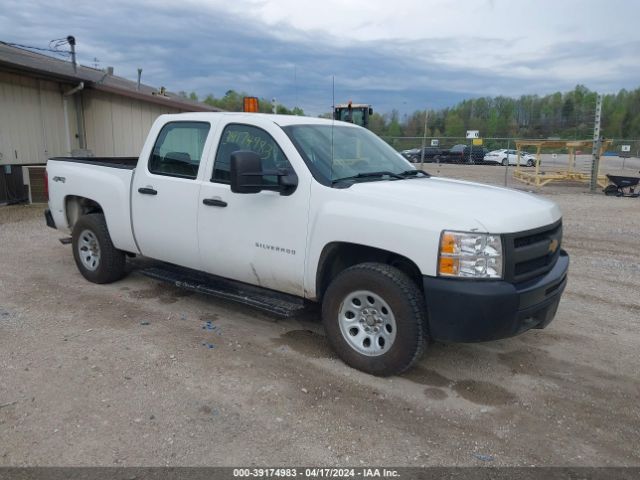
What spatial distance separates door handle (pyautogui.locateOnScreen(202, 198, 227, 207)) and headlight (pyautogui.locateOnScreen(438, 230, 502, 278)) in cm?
206

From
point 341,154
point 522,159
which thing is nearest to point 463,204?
point 341,154

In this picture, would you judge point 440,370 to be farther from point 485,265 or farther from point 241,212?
point 241,212

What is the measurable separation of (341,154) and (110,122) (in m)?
13.1

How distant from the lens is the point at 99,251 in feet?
19.8

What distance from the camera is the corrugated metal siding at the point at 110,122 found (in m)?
15.5

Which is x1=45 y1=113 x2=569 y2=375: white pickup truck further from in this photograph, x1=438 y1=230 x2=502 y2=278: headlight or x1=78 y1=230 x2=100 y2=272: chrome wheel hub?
x1=78 y1=230 x2=100 y2=272: chrome wheel hub

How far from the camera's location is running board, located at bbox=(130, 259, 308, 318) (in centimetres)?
438

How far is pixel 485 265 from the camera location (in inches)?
137

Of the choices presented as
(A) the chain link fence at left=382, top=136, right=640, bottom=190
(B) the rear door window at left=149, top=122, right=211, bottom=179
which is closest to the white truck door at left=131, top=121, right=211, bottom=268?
(B) the rear door window at left=149, top=122, right=211, bottom=179

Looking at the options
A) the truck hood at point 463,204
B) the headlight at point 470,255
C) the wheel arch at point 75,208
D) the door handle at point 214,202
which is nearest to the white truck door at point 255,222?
the door handle at point 214,202

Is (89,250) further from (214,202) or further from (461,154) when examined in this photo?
(461,154)

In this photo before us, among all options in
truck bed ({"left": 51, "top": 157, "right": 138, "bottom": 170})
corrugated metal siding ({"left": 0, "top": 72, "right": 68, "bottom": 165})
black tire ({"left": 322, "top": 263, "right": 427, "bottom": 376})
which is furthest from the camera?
corrugated metal siding ({"left": 0, "top": 72, "right": 68, "bottom": 165})

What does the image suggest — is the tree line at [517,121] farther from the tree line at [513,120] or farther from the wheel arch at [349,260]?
the wheel arch at [349,260]

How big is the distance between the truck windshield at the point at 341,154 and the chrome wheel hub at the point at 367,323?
960mm
